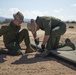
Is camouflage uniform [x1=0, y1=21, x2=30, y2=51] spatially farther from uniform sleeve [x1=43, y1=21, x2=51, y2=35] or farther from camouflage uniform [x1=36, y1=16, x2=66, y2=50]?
uniform sleeve [x1=43, y1=21, x2=51, y2=35]

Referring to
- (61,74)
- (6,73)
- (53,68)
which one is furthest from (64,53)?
(6,73)

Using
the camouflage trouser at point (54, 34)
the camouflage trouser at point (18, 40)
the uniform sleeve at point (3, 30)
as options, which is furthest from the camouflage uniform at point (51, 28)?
the uniform sleeve at point (3, 30)

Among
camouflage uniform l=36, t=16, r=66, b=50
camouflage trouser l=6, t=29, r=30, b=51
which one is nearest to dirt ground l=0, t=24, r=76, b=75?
camouflage trouser l=6, t=29, r=30, b=51

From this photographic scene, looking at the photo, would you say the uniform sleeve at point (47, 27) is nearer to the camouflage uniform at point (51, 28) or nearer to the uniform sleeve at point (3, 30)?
the camouflage uniform at point (51, 28)

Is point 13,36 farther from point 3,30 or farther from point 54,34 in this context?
point 54,34

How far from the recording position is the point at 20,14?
21.3 feet

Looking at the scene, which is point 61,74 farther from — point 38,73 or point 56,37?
point 56,37

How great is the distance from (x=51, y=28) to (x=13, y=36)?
3.64ft

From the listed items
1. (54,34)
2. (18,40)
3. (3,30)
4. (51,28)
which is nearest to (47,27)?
(54,34)

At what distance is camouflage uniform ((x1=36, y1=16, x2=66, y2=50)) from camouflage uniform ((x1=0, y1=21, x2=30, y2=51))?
0.55 meters

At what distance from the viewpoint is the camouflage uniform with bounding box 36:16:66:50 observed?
20.5 feet

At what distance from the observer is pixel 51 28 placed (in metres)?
6.82

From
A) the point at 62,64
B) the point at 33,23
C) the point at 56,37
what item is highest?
the point at 33,23

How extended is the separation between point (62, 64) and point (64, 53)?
66cm
